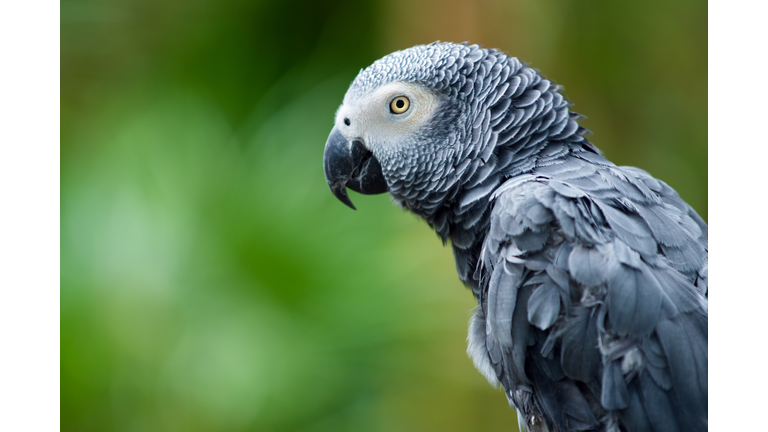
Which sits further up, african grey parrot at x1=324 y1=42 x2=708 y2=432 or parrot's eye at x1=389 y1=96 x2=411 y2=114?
parrot's eye at x1=389 y1=96 x2=411 y2=114

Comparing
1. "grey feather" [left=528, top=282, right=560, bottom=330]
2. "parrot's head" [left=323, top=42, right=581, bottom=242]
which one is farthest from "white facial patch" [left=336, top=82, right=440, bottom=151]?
"grey feather" [left=528, top=282, right=560, bottom=330]

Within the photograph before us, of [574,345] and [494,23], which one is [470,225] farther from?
[494,23]

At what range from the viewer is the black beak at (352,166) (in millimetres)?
941

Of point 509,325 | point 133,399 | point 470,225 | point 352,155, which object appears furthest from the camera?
point 133,399

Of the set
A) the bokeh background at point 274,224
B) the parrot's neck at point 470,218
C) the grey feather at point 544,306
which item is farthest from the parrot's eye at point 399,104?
the bokeh background at point 274,224

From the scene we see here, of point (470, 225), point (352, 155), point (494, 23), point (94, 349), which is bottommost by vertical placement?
point (94, 349)

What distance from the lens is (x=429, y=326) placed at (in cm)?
165

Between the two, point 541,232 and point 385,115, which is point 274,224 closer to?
point 385,115

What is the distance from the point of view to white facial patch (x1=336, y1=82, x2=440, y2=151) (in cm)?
87

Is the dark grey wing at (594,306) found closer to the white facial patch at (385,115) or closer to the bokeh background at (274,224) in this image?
the white facial patch at (385,115)

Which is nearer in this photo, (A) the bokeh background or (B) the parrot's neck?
(B) the parrot's neck

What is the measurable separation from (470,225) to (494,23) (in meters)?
1.09

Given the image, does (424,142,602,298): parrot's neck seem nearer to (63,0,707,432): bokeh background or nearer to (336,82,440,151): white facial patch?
(336,82,440,151): white facial patch
